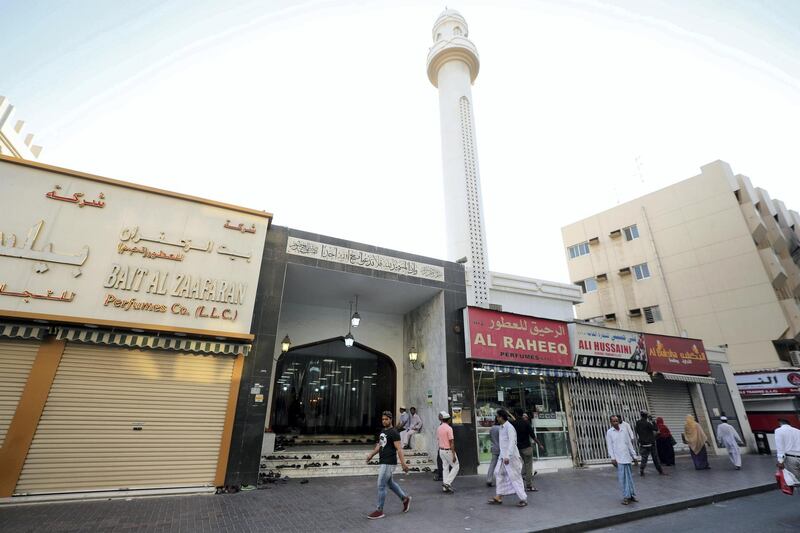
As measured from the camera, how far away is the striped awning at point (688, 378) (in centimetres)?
1469

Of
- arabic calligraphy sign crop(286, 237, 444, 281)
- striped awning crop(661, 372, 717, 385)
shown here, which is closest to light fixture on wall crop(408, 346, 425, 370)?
arabic calligraphy sign crop(286, 237, 444, 281)

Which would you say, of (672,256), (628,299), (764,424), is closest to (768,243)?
(672,256)

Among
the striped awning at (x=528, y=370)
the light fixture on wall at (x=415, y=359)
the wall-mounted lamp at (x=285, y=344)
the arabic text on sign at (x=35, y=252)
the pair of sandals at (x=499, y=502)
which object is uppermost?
the arabic text on sign at (x=35, y=252)

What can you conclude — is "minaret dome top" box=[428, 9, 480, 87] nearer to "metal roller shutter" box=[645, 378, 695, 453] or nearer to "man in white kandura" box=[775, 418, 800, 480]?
"metal roller shutter" box=[645, 378, 695, 453]

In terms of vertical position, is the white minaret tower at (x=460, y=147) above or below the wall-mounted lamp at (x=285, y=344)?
above

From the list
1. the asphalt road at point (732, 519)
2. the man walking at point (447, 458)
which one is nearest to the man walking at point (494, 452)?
the man walking at point (447, 458)

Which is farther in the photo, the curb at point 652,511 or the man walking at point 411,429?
the man walking at point 411,429

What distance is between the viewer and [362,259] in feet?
35.7

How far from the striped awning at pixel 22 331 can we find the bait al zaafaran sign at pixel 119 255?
255mm

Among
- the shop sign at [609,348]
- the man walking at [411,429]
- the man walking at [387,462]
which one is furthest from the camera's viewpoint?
the shop sign at [609,348]

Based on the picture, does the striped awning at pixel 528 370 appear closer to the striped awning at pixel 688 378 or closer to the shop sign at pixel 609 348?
the shop sign at pixel 609 348

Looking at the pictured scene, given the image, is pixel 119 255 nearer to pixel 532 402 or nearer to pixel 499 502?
pixel 499 502

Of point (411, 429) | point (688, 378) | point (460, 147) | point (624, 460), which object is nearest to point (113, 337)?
point (411, 429)

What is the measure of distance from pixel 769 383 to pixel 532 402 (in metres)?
16.8
